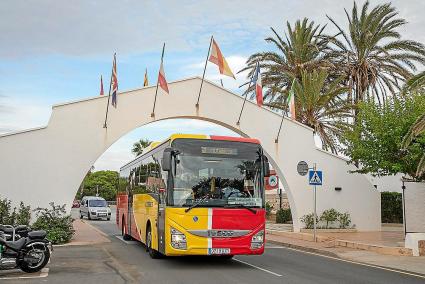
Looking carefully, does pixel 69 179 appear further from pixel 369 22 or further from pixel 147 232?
pixel 369 22

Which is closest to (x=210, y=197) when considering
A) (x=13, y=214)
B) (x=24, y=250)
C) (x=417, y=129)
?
(x=24, y=250)

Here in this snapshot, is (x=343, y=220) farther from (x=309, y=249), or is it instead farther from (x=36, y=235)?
(x=36, y=235)

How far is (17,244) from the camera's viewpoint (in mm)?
11234

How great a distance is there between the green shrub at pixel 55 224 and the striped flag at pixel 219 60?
8.40 meters

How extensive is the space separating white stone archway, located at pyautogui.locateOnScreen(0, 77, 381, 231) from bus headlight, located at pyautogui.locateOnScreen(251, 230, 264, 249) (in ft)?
33.4

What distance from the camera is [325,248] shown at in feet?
Result: 59.4

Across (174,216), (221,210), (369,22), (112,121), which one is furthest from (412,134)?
(369,22)

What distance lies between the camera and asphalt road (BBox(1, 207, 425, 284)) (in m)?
10.9

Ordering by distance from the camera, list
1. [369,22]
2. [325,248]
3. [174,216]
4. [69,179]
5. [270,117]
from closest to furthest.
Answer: [174,216], [325,248], [69,179], [270,117], [369,22]

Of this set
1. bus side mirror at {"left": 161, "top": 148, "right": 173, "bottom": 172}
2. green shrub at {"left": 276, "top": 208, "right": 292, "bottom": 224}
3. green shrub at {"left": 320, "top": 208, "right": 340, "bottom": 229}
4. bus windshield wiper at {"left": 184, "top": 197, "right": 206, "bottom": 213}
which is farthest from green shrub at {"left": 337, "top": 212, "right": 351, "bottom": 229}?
bus side mirror at {"left": 161, "top": 148, "right": 173, "bottom": 172}

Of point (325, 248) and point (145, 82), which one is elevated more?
point (145, 82)

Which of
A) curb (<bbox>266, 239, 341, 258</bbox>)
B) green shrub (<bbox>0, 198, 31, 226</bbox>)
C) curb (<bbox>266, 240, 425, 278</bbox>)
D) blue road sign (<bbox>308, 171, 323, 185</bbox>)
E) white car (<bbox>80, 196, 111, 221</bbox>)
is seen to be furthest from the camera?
white car (<bbox>80, 196, 111, 221</bbox>)

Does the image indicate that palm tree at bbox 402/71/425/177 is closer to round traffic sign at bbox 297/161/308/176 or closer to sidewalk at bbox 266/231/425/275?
sidewalk at bbox 266/231/425/275

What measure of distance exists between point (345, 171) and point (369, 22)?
994cm
